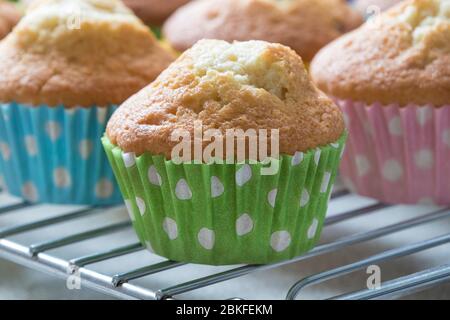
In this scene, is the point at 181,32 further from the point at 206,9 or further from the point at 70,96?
the point at 70,96

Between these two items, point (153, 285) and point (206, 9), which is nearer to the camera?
point (153, 285)

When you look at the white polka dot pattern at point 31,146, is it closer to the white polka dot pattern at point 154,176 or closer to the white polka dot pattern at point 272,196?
the white polka dot pattern at point 154,176

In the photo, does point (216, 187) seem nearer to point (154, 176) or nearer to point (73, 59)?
point (154, 176)

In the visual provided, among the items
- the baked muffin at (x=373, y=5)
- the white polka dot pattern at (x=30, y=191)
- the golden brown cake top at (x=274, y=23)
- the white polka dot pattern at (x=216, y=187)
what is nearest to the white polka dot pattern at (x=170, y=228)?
the white polka dot pattern at (x=216, y=187)

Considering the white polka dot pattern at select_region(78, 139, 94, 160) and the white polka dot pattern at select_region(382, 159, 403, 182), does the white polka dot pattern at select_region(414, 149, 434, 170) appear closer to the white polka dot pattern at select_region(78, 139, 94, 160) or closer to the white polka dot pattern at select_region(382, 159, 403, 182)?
the white polka dot pattern at select_region(382, 159, 403, 182)

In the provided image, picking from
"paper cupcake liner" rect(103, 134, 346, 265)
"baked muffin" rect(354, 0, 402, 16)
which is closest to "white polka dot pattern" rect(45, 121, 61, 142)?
"paper cupcake liner" rect(103, 134, 346, 265)

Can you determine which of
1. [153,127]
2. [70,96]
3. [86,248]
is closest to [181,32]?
[70,96]
